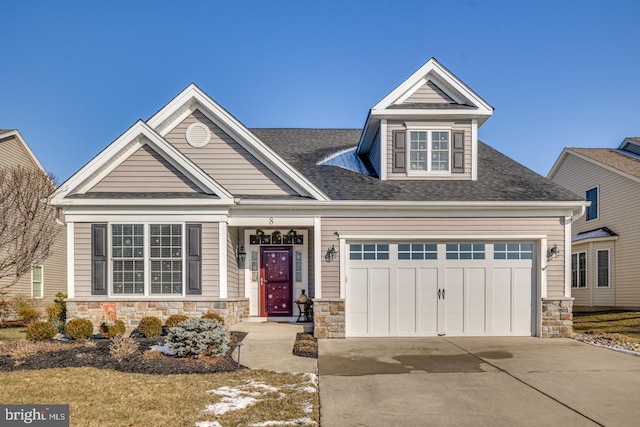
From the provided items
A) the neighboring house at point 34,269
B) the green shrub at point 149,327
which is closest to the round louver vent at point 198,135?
the green shrub at point 149,327

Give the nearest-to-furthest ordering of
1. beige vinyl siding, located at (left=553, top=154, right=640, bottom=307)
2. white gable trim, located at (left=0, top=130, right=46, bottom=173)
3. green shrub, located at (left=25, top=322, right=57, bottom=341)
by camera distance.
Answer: green shrub, located at (left=25, top=322, right=57, bottom=341) → beige vinyl siding, located at (left=553, top=154, right=640, bottom=307) → white gable trim, located at (left=0, top=130, right=46, bottom=173)

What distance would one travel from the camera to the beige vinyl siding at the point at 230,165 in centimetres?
1266

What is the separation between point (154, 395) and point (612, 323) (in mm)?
14247

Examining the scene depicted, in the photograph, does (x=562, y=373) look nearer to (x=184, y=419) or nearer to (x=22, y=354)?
(x=184, y=419)

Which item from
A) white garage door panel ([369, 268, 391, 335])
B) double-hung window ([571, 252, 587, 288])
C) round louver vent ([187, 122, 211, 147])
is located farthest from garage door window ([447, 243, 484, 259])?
double-hung window ([571, 252, 587, 288])

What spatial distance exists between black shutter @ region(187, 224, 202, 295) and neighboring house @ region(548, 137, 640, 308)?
15868 millimetres

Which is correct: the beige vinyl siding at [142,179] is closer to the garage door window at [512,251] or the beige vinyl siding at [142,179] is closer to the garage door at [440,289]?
the garage door at [440,289]

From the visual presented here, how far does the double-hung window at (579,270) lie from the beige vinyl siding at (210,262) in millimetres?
16425

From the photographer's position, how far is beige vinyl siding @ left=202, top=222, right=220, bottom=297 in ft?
38.5

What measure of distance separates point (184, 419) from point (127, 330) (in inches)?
250

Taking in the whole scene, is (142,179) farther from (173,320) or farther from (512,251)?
(512,251)

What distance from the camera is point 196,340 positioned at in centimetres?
880

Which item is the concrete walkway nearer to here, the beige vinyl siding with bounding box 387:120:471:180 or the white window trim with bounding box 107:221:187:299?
the white window trim with bounding box 107:221:187:299

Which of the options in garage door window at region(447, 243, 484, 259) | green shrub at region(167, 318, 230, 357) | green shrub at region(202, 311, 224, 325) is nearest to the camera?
green shrub at region(167, 318, 230, 357)
